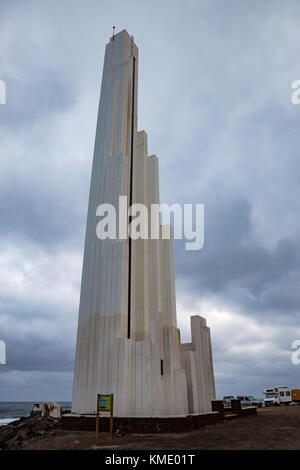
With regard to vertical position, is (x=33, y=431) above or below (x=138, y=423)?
below

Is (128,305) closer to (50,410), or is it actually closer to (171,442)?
(171,442)

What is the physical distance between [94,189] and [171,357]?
12927 mm

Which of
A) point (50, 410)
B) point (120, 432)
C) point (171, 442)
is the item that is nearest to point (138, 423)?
point (120, 432)

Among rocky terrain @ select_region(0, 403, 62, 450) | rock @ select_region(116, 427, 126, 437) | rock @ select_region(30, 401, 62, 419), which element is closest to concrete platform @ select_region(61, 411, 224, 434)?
rock @ select_region(116, 427, 126, 437)

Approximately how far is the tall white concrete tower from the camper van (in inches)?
1029

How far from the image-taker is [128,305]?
2084 centimetres

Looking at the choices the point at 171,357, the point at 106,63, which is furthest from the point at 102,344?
the point at 106,63

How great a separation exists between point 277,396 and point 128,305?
35.9 m

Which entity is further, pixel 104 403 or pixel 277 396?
pixel 277 396

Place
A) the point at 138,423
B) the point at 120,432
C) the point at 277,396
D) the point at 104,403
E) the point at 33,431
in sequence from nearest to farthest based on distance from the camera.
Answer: the point at 104,403 → the point at 120,432 → the point at 138,423 → the point at 33,431 → the point at 277,396

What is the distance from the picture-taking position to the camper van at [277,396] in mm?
45812

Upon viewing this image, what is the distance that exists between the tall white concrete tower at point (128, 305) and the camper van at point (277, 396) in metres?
26.1

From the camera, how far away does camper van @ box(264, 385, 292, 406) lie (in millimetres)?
45812
